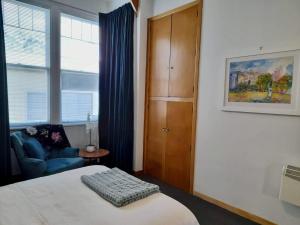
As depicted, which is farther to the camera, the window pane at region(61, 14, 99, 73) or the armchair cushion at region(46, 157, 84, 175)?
the window pane at region(61, 14, 99, 73)

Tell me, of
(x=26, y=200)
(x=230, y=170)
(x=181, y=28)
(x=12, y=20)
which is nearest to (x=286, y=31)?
(x=181, y=28)

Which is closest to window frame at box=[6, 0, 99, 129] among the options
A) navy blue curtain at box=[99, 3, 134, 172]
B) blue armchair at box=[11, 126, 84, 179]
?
blue armchair at box=[11, 126, 84, 179]

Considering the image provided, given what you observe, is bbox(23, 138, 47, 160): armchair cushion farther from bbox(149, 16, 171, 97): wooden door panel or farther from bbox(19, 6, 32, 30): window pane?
bbox(149, 16, 171, 97): wooden door panel

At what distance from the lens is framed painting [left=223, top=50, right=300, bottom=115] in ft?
6.86

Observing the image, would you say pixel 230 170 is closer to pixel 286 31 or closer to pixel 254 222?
pixel 254 222

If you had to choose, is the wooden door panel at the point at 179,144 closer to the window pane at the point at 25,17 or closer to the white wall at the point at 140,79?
the white wall at the point at 140,79

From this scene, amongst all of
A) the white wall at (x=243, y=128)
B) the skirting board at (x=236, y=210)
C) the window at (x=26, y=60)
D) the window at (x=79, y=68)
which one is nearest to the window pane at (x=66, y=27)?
the window at (x=79, y=68)

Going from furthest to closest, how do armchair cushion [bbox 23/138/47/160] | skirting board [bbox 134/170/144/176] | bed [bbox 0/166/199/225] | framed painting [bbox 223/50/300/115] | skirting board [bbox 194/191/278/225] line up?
1. skirting board [bbox 134/170/144/176]
2. armchair cushion [bbox 23/138/47/160]
3. skirting board [bbox 194/191/278/225]
4. framed painting [bbox 223/50/300/115]
5. bed [bbox 0/166/199/225]

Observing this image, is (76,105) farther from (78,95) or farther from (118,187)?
(118,187)

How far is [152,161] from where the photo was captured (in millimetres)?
3672

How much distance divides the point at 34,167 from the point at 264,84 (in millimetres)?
2814

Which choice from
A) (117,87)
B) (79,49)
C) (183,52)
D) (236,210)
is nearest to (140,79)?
(117,87)

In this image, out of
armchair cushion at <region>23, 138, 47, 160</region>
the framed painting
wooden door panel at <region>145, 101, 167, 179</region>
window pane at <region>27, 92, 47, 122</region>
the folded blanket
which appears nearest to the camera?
the folded blanket

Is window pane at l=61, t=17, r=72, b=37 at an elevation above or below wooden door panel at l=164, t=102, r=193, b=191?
above
